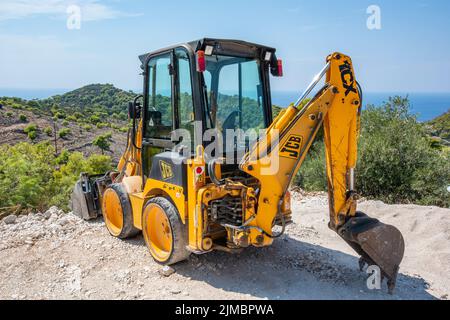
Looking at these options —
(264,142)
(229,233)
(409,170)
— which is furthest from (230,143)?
(409,170)

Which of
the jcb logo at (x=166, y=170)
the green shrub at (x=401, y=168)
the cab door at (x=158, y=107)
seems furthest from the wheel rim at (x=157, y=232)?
the green shrub at (x=401, y=168)

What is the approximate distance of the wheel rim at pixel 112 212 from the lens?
5.70m

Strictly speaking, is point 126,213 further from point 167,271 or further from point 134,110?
point 134,110

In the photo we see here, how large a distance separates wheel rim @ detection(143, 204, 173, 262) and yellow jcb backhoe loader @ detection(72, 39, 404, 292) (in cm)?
1

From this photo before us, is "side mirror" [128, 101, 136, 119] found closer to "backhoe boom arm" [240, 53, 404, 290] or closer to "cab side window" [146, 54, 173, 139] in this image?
"cab side window" [146, 54, 173, 139]

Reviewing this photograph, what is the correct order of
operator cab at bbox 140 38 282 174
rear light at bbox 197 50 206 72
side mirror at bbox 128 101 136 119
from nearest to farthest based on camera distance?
rear light at bbox 197 50 206 72 < operator cab at bbox 140 38 282 174 < side mirror at bbox 128 101 136 119

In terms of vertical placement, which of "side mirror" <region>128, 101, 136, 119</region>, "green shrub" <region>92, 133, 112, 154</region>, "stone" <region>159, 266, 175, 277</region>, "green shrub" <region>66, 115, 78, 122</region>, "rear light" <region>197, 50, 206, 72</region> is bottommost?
"green shrub" <region>92, 133, 112, 154</region>

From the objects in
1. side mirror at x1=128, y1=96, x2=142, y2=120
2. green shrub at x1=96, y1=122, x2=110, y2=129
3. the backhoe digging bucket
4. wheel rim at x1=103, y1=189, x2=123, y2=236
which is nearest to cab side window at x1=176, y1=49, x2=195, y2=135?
side mirror at x1=128, y1=96, x2=142, y2=120

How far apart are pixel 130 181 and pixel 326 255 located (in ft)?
9.52

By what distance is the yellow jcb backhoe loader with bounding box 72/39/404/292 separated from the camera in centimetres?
396

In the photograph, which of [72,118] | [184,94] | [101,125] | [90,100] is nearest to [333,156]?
[184,94]

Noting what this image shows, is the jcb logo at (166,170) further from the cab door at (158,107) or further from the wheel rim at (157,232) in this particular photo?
the wheel rim at (157,232)

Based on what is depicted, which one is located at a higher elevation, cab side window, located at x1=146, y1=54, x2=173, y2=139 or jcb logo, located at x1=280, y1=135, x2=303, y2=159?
cab side window, located at x1=146, y1=54, x2=173, y2=139

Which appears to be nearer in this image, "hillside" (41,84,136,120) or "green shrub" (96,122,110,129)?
"green shrub" (96,122,110,129)
